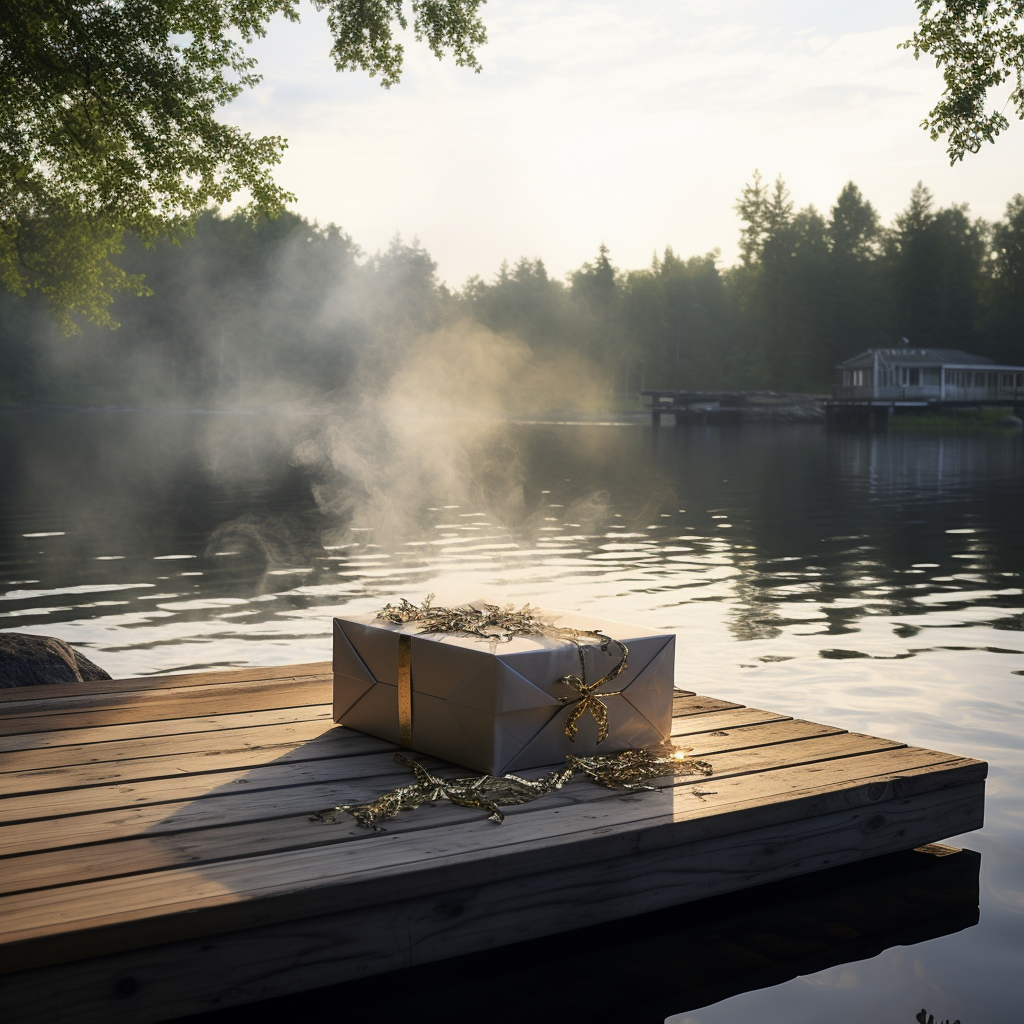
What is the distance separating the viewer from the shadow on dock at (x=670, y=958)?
3.66 meters

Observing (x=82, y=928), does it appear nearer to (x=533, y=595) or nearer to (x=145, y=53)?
(x=533, y=595)

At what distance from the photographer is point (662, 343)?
126m

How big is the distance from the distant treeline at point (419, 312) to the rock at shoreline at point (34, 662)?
8981 cm

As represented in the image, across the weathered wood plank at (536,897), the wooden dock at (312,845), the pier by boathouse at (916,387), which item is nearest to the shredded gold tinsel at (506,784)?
the wooden dock at (312,845)

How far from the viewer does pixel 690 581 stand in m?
13.8

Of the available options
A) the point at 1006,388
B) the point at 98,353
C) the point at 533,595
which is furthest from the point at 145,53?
the point at 98,353

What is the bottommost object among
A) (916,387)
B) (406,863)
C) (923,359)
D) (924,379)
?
(406,863)

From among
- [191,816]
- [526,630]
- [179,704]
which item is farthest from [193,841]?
[179,704]

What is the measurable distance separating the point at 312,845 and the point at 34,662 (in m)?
3.41

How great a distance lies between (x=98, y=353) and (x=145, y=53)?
8844 centimetres

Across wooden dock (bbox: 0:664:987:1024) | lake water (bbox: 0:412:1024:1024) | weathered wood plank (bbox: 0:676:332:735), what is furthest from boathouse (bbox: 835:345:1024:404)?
wooden dock (bbox: 0:664:987:1024)

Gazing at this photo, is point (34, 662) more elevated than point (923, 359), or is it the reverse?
point (923, 359)

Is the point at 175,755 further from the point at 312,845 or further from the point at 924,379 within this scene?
the point at 924,379

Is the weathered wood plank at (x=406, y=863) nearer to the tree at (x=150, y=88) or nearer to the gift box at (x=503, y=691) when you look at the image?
the gift box at (x=503, y=691)
